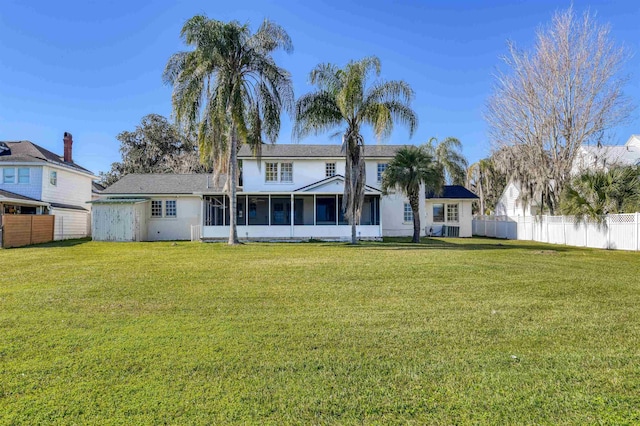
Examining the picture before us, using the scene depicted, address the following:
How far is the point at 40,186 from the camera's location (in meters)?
22.8

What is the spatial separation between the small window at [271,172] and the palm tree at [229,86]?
530cm

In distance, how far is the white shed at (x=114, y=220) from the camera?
872 inches

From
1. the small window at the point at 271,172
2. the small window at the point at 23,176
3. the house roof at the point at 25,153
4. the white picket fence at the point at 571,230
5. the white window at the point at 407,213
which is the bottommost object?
the white picket fence at the point at 571,230

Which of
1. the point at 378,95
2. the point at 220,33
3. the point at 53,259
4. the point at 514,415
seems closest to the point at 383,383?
the point at 514,415

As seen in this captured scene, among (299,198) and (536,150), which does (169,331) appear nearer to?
(299,198)

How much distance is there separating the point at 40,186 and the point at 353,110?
20.2m

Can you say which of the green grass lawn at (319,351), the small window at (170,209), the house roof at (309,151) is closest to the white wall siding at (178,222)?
the small window at (170,209)

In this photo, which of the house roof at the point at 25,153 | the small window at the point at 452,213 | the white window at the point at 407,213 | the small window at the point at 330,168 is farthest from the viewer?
the small window at the point at 452,213

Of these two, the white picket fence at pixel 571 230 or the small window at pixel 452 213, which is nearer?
the white picket fence at pixel 571 230

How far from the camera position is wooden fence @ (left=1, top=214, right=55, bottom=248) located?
18.2 meters

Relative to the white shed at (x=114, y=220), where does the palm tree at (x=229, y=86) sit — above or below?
above

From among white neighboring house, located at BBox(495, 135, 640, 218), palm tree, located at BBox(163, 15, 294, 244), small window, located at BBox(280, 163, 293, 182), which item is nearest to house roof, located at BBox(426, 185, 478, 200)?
white neighboring house, located at BBox(495, 135, 640, 218)

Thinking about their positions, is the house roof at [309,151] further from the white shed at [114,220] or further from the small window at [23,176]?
the small window at [23,176]

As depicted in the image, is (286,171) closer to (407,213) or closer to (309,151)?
(309,151)
